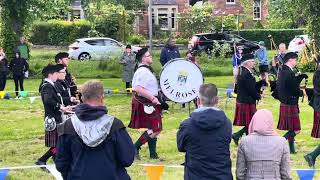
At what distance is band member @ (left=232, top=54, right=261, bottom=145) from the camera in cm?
1130

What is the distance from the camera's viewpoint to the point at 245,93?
11.5 m

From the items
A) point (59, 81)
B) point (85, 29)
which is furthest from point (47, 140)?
point (85, 29)

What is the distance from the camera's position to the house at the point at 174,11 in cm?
5203

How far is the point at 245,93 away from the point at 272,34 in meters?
32.9

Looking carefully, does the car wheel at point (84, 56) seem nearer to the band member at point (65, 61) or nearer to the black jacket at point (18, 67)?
the black jacket at point (18, 67)

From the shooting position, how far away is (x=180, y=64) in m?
12.4

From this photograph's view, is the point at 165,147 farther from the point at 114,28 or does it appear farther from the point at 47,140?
the point at 114,28

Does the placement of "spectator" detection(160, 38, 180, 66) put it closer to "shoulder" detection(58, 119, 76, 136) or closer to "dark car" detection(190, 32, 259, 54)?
"shoulder" detection(58, 119, 76, 136)

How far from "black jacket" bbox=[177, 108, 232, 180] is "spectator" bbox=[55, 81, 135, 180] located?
0.66 meters

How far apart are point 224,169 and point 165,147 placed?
577 cm

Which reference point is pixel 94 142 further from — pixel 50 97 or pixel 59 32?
pixel 59 32

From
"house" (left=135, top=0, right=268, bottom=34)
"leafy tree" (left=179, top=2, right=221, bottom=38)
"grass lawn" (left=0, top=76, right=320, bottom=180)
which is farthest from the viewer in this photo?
"house" (left=135, top=0, right=268, bottom=34)

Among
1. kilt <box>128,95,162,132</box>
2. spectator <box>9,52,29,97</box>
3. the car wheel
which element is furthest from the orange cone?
the car wheel

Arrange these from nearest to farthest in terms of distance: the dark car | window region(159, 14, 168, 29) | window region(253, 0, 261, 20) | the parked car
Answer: the parked car < the dark car < window region(253, 0, 261, 20) < window region(159, 14, 168, 29)
